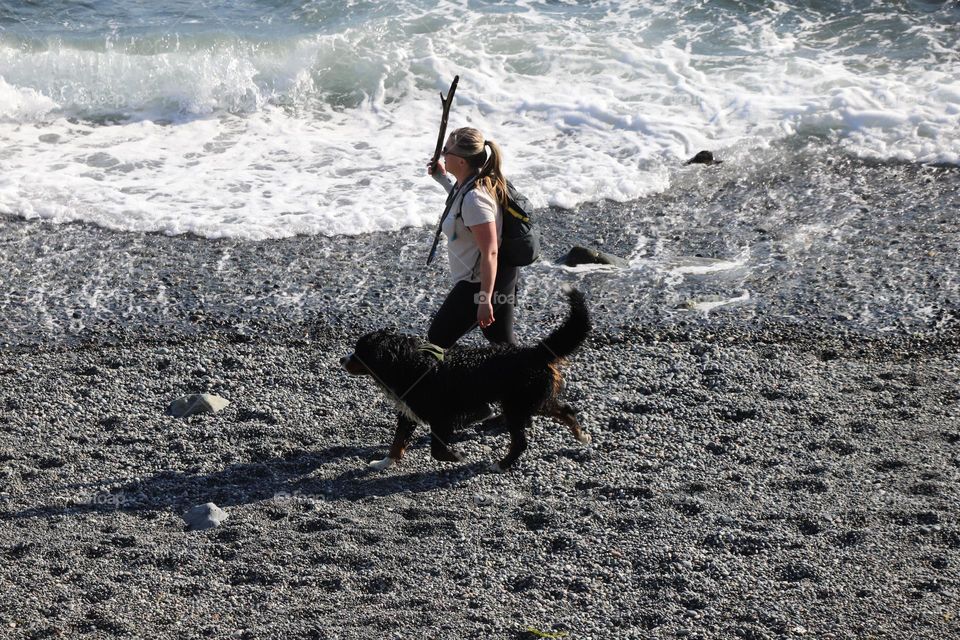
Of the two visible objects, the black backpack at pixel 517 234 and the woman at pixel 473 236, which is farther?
the black backpack at pixel 517 234

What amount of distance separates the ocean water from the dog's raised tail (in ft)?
11.4

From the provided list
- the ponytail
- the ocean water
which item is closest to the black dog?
the ponytail

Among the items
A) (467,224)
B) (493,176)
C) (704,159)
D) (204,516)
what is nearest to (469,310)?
(467,224)

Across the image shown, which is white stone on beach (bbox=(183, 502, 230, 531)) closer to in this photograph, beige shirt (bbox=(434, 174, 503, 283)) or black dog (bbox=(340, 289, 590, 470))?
black dog (bbox=(340, 289, 590, 470))

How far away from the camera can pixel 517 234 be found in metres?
5.30

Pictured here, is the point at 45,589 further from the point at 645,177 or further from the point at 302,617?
the point at 645,177

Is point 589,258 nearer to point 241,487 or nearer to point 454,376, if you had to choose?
point 454,376

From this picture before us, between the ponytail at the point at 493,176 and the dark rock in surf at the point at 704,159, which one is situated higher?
the ponytail at the point at 493,176

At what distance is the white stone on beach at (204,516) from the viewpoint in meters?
5.11

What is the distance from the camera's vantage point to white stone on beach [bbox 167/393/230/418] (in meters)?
6.25

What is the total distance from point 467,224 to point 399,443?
1355 mm

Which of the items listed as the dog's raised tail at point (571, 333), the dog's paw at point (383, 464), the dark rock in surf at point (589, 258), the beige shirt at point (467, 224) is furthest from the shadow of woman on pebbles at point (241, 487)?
the dark rock in surf at point (589, 258)

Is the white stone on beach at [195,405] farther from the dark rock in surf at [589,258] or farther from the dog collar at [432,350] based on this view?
the dark rock in surf at [589,258]

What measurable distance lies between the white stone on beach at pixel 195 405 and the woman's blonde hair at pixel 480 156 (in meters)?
2.38
